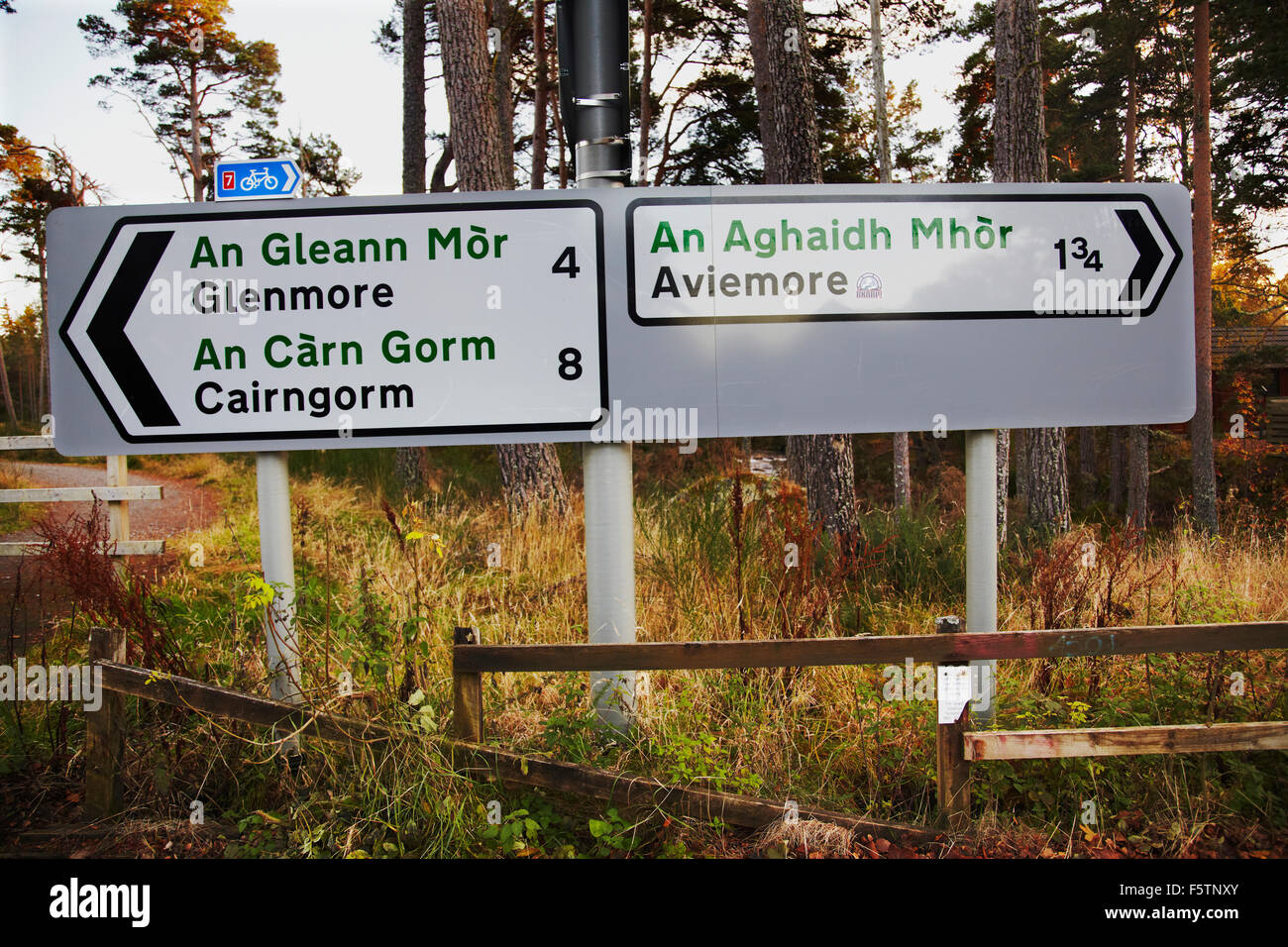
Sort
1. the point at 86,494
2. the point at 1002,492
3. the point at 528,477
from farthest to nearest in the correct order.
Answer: the point at 1002,492, the point at 528,477, the point at 86,494

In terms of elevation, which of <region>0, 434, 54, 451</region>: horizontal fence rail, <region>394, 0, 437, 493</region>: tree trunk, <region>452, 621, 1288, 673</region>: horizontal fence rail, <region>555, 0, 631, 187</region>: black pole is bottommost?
<region>452, 621, 1288, 673</region>: horizontal fence rail

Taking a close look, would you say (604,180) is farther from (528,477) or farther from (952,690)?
(528,477)

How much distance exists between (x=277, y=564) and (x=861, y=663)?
2.67 meters

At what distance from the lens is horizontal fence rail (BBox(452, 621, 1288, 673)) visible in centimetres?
289

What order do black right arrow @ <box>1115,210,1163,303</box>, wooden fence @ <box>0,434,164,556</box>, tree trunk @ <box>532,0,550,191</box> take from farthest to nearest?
1. tree trunk @ <box>532,0,550,191</box>
2. wooden fence @ <box>0,434,164,556</box>
3. black right arrow @ <box>1115,210,1163,303</box>

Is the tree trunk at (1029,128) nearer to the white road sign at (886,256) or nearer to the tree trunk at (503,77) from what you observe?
the white road sign at (886,256)

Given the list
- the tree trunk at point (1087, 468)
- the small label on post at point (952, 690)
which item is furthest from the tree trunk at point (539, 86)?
the tree trunk at point (1087, 468)

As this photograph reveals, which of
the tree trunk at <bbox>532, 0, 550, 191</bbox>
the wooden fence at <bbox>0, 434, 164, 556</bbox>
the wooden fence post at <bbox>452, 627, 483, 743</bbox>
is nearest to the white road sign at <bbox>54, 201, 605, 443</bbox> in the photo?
the wooden fence post at <bbox>452, 627, 483, 743</bbox>

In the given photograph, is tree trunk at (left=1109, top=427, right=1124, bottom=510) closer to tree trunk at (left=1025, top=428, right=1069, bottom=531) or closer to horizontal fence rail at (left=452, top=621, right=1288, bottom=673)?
tree trunk at (left=1025, top=428, right=1069, bottom=531)

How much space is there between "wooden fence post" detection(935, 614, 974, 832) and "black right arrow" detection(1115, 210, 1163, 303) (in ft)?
5.99

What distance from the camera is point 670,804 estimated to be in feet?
9.41

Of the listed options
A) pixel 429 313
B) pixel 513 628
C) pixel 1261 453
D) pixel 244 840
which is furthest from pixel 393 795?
pixel 1261 453

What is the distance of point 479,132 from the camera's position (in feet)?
25.4

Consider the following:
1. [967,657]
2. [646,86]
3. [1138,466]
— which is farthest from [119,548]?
[1138,466]
